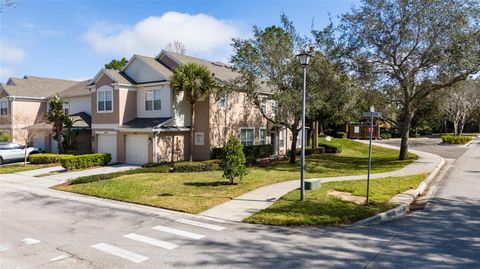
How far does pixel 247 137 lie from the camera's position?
2789 cm

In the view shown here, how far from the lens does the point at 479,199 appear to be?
40.8 feet

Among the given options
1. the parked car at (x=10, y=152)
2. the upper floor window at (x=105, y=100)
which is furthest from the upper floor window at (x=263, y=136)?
the parked car at (x=10, y=152)

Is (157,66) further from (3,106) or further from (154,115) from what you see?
(3,106)

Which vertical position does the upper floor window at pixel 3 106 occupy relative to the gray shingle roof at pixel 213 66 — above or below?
below

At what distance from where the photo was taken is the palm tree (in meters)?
21.8

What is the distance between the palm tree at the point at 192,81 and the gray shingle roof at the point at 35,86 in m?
20.4

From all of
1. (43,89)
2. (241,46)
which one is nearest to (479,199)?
(241,46)

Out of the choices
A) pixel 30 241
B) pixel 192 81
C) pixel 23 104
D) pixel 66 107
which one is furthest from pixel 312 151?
pixel 23 104

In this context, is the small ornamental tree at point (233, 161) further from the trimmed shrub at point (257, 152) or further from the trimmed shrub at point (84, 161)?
the trimmed shrub at point (84, 161)

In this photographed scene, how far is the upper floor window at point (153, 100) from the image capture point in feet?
79.2

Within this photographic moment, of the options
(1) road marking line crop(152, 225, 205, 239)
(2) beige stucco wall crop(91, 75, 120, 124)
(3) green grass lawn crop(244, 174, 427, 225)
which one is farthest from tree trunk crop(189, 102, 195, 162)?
(1) road marking line crop(152, 225, 205, 239)

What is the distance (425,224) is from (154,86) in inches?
751

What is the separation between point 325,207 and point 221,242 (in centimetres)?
410

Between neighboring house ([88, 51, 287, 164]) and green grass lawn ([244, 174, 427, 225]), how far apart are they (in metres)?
11.8
